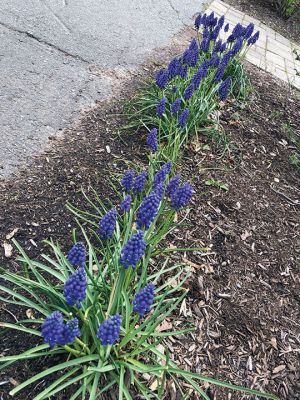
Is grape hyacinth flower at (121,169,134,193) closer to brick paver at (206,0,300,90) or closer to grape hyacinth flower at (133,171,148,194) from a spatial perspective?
grape hyacinth flower at (133,171,148,194)

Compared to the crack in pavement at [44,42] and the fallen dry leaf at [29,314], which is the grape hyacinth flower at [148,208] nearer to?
the fallen dry leaf at [29,314]

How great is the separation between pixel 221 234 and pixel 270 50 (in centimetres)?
474

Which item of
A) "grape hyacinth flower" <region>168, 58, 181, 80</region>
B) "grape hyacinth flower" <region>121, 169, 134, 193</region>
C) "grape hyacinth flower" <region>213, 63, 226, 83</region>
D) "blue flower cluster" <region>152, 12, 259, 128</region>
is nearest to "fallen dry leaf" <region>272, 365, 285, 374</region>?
"grape hyacinth flower" <region>121, 169, 134, 193</region>

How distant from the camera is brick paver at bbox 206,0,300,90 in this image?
604 cm

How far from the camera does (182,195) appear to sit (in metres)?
2.11

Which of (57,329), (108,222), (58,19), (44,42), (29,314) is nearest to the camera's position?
(57,329)

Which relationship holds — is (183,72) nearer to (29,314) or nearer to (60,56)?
(60,56)

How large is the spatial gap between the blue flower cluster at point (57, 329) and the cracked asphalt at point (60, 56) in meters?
1.58

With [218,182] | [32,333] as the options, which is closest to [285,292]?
[218,182]

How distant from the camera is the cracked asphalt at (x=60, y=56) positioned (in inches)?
132

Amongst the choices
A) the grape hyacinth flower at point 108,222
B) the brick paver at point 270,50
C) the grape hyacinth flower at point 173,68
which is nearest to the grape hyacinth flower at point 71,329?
the grape hyacinth flower at point 108,222

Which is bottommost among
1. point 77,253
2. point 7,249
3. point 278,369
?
point 7,249

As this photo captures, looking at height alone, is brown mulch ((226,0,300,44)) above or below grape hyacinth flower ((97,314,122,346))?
above

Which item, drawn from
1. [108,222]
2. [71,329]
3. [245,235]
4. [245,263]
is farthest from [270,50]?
[71,329]
